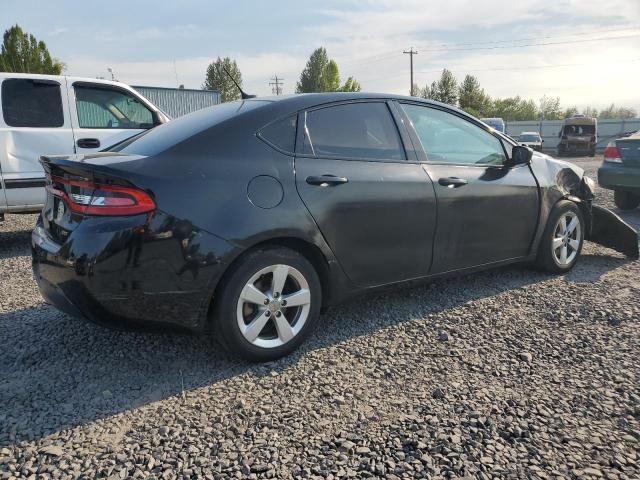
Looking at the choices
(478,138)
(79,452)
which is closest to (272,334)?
(79,452)

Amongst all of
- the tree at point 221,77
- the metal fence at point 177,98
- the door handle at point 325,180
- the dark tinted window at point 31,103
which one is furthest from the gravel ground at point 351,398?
the tree at point 221,77

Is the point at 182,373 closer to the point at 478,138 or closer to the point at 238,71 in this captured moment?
the point at 478,138

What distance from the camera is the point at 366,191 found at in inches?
127

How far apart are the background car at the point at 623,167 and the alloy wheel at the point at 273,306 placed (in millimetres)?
6743

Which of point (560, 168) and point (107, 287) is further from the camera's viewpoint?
point (560, 168)

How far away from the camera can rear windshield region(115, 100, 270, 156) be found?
287 centimetres

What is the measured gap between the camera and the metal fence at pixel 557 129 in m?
35.4

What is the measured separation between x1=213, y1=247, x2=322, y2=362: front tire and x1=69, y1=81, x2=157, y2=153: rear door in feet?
12.0

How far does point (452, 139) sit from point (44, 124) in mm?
4499

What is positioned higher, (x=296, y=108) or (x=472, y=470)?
(x=296, y=108)

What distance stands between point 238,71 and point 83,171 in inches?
2661

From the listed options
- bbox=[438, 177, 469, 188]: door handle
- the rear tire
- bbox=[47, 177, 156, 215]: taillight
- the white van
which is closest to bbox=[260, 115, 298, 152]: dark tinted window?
bbox=[47, 177, 156, 215]: taillight

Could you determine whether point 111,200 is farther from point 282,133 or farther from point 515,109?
point 515,109

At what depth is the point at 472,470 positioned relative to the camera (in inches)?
80.9
